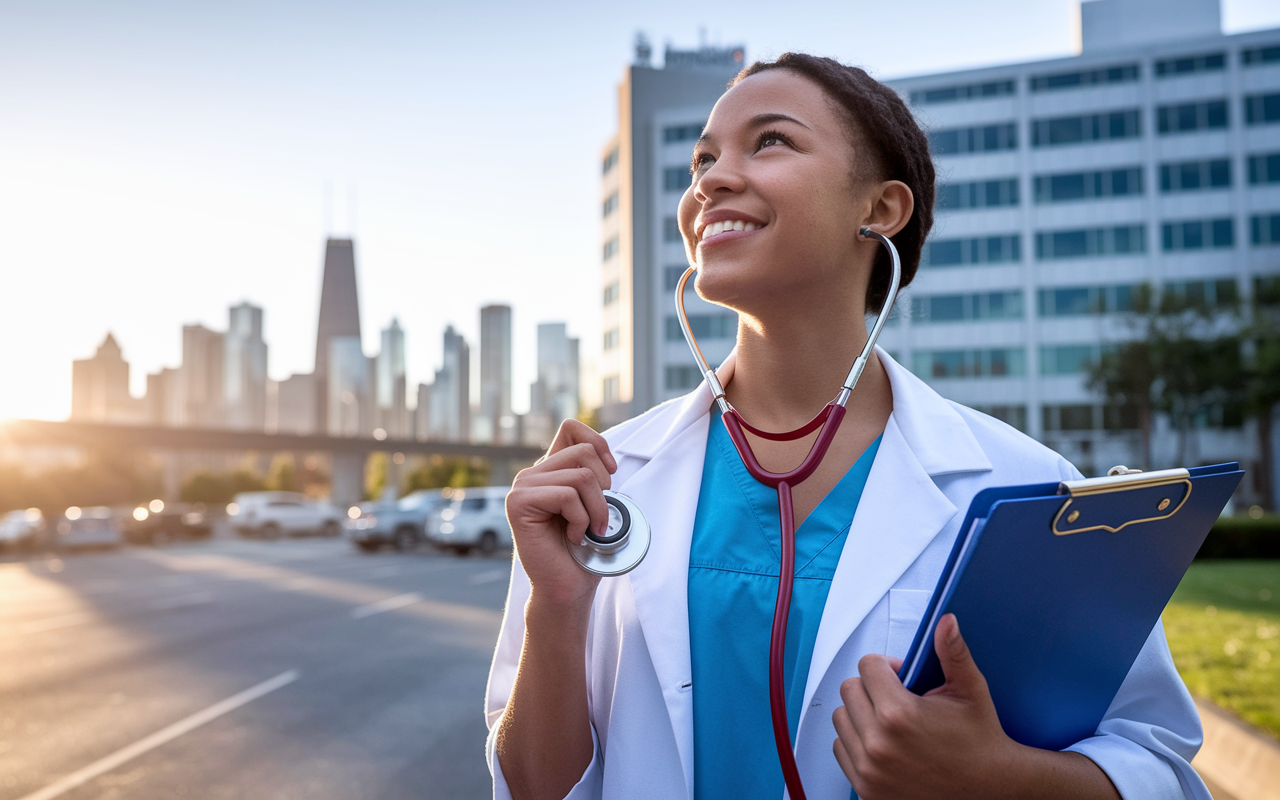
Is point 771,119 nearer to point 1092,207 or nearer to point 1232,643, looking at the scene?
point 1232,643

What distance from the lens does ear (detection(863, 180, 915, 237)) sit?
170 centimetres

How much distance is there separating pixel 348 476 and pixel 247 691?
47.0m

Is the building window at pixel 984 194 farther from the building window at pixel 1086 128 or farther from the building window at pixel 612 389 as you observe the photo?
the building window at pixel 612 389

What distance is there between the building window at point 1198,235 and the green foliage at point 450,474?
45348mm

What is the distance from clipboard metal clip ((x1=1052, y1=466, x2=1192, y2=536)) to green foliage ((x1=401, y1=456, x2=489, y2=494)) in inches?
2639

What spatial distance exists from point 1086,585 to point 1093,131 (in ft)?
156

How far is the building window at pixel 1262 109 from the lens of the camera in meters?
39.7

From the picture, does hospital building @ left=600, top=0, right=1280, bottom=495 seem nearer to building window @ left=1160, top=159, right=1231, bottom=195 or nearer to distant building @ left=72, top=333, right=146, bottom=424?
building window @ left=1160, top=159, right=1231, bottom=195

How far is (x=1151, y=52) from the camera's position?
4112cm

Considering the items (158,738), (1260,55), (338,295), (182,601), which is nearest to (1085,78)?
(1260,55)

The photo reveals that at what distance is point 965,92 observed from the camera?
43.9 meters

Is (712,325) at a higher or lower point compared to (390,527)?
higher

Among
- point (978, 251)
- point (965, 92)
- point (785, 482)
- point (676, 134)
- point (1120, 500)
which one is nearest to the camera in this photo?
point (1120, 500)

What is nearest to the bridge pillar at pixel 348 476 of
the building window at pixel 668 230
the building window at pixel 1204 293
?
the building window at pixel 668 230
